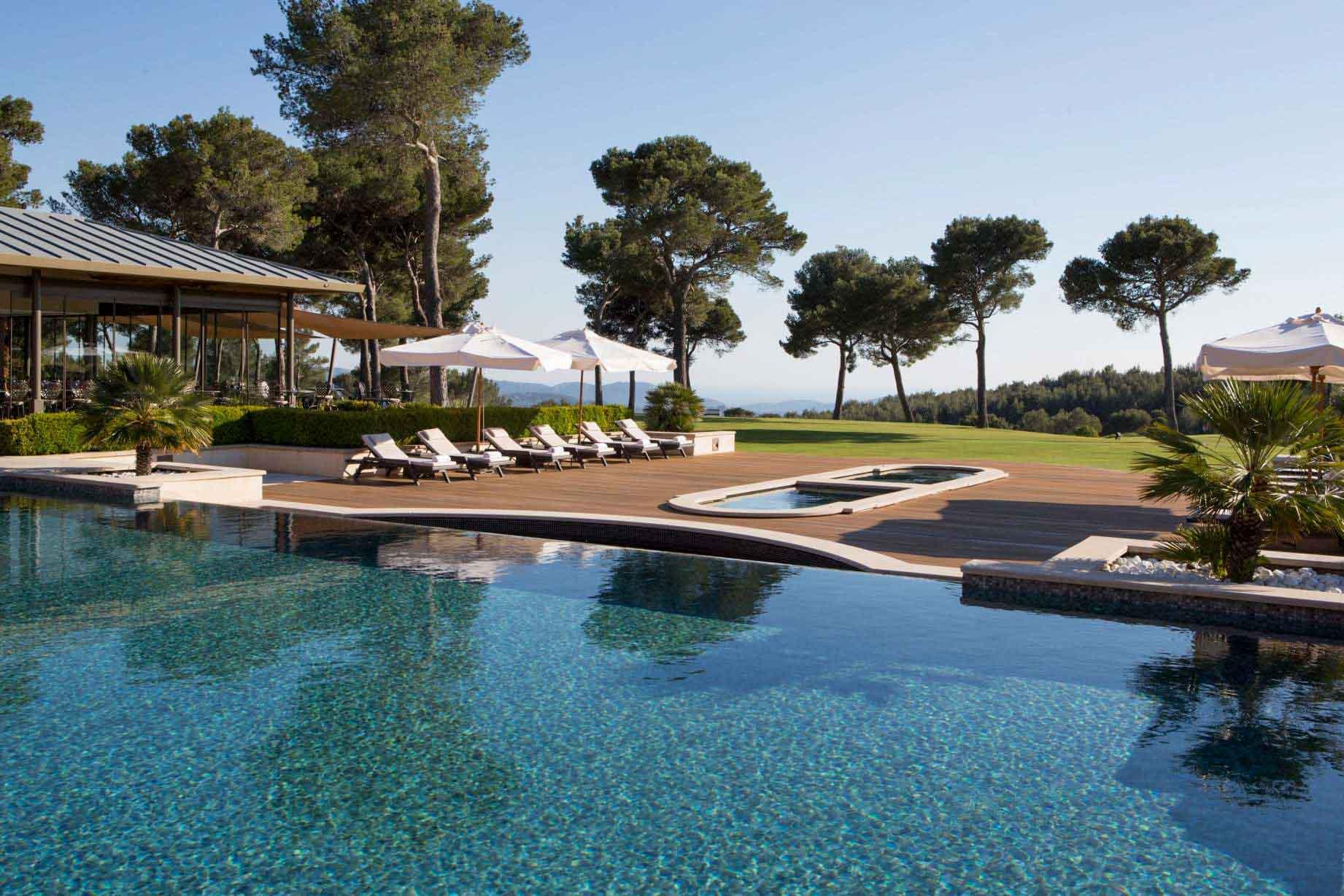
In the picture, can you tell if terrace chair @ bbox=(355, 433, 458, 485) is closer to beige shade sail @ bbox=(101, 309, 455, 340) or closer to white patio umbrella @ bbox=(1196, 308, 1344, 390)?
beige shade sail @ bbox=(101, 309, 455, 340)

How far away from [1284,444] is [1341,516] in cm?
59

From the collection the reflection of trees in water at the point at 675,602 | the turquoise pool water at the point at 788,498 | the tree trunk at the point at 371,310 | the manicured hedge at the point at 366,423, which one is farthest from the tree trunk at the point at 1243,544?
the tree trunk at the point at 371,310

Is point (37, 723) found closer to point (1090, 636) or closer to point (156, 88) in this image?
point (1090, 636)

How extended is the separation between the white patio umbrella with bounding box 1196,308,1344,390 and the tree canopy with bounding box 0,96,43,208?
30350 mm

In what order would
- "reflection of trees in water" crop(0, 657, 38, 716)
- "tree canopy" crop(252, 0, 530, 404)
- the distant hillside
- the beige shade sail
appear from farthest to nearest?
the distant hillside, "tree canopy" crop(252, 0, 530, 404), the beige shade sail, "reflection of trees in water" crop(0, 657, 38, 716)

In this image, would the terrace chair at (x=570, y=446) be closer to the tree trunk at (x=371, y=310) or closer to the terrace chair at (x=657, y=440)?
the terrace chair at (x=657, y=440)

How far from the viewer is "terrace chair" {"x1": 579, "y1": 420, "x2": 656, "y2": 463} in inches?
717

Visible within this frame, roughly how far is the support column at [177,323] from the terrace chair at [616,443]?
26.3ft

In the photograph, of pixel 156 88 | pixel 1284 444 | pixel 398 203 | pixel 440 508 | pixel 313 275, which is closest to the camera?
pixel 1284 444

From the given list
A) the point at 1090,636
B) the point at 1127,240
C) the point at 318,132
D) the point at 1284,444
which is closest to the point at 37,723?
the point at 1090,636

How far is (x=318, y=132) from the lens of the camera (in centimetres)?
2433

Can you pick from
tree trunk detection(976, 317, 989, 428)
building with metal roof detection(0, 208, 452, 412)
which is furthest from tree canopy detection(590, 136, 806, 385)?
building with metal roof detection(0, 208, 452, 412)

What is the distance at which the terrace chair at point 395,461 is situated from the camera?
45.6 ft

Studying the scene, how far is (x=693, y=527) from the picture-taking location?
9.62 meters
